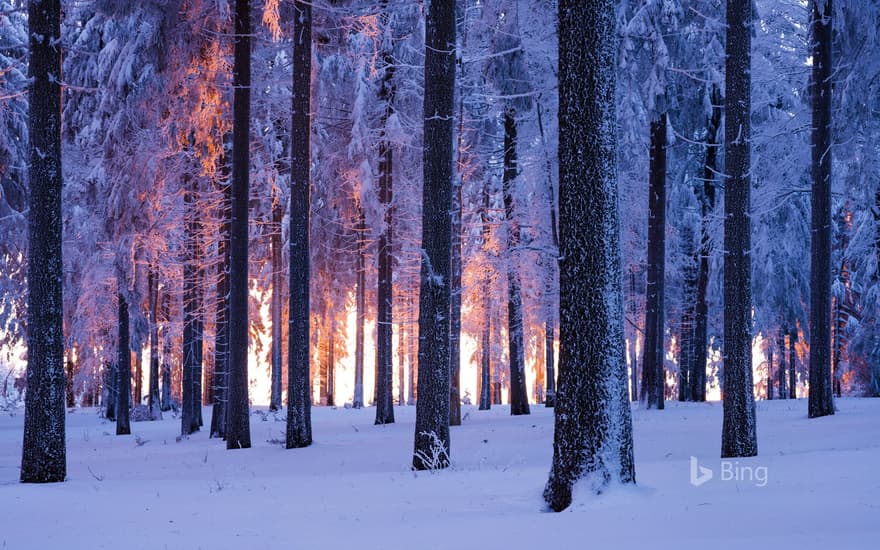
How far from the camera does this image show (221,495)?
988 cm

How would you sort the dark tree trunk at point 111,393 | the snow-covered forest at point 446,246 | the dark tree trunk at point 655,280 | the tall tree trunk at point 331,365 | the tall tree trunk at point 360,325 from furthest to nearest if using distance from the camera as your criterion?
1. the tall tree trunk at point 331,365
2. the tall tree trunk at point 360,325
3. the dark tree trunk at point 111,393
4. the dark tree trunk at point 655,280
5. the snow-covered forest at point 446,246

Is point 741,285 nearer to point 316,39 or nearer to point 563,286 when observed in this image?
point 563,286

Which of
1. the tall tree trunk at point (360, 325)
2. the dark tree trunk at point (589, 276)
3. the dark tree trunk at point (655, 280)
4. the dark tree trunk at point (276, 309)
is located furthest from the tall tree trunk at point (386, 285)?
the dark tree trunk at point (589, 276)

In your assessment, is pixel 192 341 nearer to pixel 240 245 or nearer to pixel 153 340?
pixel 240 245

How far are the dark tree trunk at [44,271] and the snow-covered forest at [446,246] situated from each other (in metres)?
0.04

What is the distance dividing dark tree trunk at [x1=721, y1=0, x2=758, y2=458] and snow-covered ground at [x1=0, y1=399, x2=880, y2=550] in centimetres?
59

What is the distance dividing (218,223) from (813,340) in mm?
14535

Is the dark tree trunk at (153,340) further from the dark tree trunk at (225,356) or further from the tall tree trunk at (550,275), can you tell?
the tall tree trunk at (550,275)

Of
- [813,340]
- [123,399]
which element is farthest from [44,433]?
[813,340]

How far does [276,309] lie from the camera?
101 feet

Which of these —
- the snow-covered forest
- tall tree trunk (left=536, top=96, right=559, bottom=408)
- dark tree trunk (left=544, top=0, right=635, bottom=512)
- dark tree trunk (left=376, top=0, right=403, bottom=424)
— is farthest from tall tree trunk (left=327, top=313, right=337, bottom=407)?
dark tree trunk (left=544, top=0, right=635, bottom=512)

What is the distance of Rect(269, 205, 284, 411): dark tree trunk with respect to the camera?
3048 cm

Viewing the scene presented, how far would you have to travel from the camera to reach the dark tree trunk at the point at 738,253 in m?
11.0

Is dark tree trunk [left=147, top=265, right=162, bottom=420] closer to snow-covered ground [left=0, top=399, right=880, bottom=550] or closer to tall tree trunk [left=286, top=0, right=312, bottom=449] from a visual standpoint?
tall tree trunk [left=286, top=0, right=312, bottom=449]
